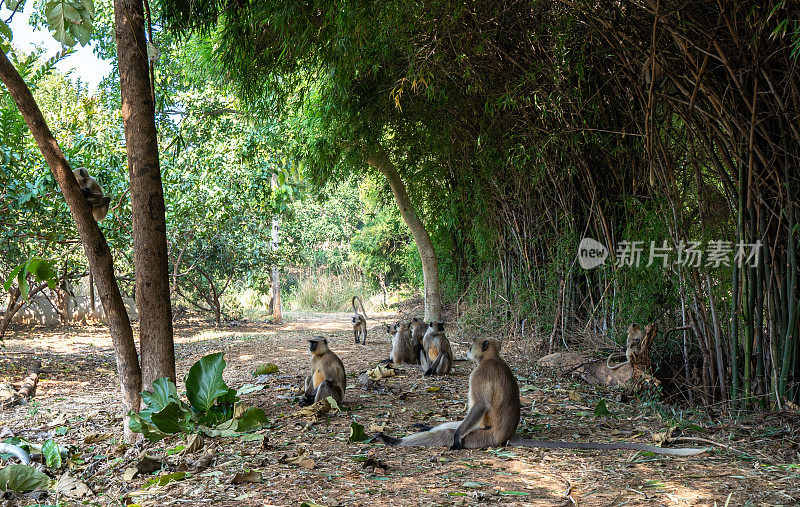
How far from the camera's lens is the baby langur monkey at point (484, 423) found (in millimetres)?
3512

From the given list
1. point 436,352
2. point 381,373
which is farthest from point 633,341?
point 381,373

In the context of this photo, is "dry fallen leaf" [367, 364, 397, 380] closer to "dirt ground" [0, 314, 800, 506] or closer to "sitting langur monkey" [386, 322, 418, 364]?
"dirt ground" [0, 314, 800, 506]

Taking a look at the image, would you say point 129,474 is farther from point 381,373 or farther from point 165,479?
point 381,373

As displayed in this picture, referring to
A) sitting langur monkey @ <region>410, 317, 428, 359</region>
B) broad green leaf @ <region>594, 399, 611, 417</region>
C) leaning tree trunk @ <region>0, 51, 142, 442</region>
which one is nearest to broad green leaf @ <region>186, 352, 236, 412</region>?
leaning tree trunk @ <region>0, 51, 142, 442</region>

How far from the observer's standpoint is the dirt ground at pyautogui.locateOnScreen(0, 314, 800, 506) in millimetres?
2645

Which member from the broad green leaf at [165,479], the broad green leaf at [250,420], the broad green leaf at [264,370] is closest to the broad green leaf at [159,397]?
the broad green leaf at [250,420]

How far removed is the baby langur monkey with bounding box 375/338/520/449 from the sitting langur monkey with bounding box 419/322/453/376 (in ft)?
7.79

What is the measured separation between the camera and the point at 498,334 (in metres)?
7.95

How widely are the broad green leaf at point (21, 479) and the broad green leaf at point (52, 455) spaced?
13.2 inches

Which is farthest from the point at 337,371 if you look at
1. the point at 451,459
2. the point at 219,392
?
the point at 451,459

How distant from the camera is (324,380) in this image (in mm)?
4410

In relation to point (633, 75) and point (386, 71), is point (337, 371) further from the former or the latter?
point (386, 71)

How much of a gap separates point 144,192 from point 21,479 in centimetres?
158

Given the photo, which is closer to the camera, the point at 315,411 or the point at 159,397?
the point at 159,397
